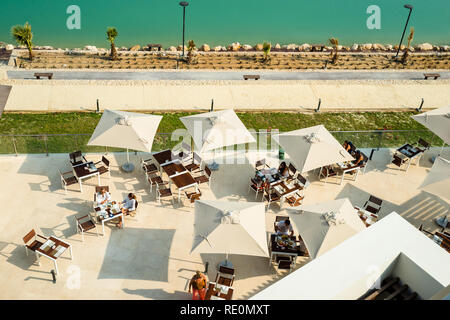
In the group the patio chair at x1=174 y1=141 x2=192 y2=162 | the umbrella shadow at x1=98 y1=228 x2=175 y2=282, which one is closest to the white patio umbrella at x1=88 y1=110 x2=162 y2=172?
the patio chair at x1=174 y1=141 x2=192 y2=162

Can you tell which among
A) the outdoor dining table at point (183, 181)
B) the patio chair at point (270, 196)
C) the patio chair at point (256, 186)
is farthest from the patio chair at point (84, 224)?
the patio chair at point (270, 196)

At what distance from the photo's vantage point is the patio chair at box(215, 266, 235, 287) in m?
11.4

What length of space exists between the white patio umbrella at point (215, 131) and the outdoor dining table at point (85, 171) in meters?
3.84

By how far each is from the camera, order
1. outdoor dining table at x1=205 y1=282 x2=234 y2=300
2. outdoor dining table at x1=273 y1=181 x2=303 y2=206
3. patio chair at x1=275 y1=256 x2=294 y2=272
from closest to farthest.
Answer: outdoor dining table at x1=205 y1=282 x2=234 y2=300, patio chair at x1=275 y1=256 x2=294 y2=272, outdoor dining table at x1=273 y1=181 x2=303 y2=206

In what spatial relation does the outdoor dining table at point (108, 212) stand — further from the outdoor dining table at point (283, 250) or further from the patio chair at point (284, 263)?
the patio chair at point (284, 263)

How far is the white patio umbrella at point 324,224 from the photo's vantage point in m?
11.3

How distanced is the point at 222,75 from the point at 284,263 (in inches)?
760

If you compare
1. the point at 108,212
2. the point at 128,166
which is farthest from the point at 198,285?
the point at 128,166

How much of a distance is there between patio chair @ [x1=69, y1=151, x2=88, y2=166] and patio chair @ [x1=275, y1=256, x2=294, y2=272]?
8372 mm

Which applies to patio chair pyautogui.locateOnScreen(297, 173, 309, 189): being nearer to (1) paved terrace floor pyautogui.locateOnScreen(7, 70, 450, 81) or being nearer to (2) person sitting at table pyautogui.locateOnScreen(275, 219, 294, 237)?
(2) person sitting at table pyautogui.locateOnScreen(275, 219, 294, 237)

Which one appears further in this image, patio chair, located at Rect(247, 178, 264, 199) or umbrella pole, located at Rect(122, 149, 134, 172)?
umbrella pole, located at Rect(122, 149, 134, 172)

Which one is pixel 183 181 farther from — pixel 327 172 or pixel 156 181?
pixel 327 172

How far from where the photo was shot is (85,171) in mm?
14672
